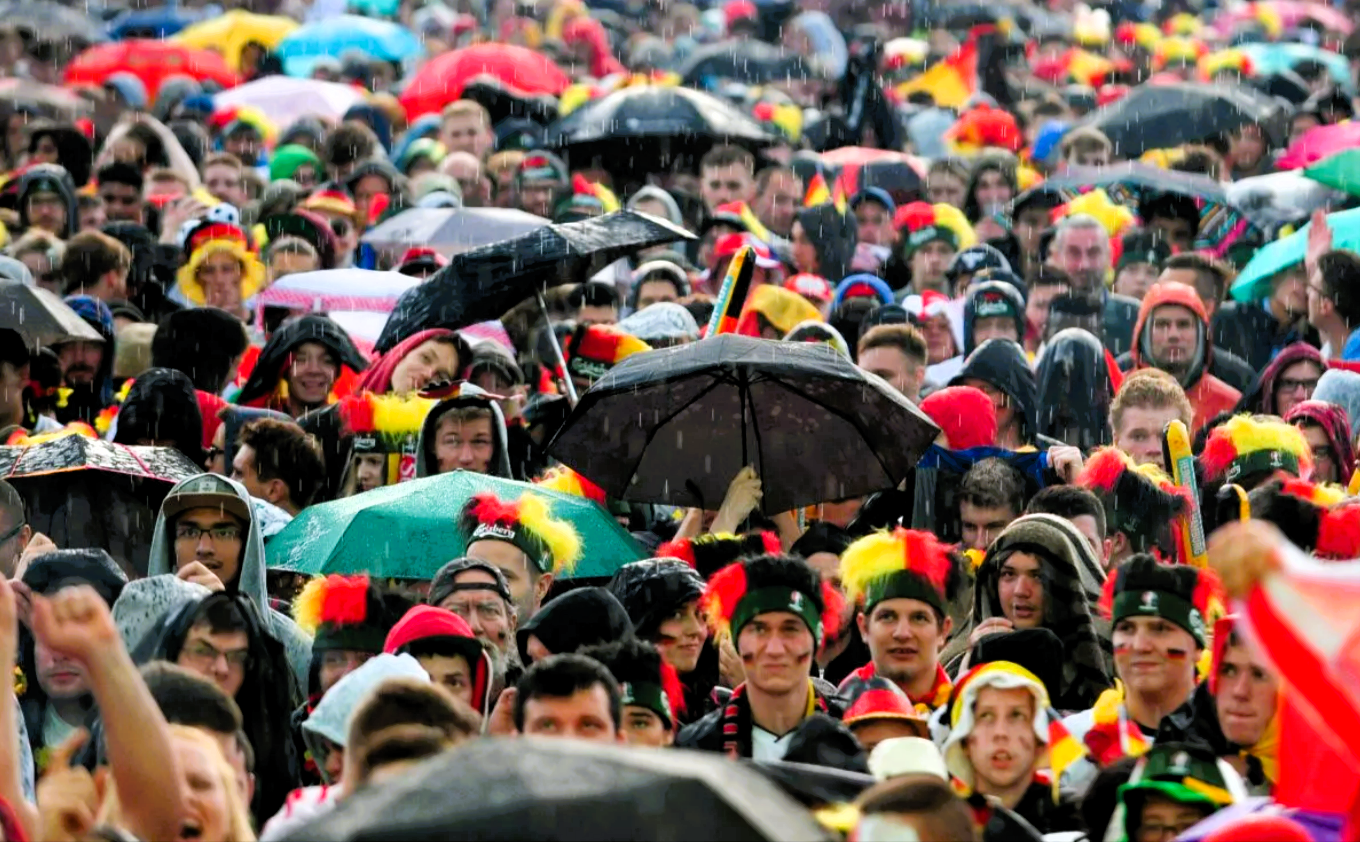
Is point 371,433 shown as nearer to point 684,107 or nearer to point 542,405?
point 542,405

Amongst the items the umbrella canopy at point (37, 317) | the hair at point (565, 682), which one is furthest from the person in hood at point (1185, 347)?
the hair at point (565, 682)

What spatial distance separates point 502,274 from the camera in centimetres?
1266

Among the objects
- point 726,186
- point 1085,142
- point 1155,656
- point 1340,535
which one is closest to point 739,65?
point 726,186

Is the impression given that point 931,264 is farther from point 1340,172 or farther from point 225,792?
point 225,792

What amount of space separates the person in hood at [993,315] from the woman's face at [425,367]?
251 centimetres

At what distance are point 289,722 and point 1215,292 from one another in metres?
7.11

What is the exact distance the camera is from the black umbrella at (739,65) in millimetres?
24688

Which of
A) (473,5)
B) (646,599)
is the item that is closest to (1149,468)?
(646,599)

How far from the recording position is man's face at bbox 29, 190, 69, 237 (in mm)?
16656

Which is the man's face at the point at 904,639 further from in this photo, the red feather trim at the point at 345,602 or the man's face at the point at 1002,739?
the red feather trim at the point at 345,602

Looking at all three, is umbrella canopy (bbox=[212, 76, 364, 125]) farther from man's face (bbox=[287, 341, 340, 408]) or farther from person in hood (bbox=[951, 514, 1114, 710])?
person in hood (bbox=[951, 514, 1114, 710])

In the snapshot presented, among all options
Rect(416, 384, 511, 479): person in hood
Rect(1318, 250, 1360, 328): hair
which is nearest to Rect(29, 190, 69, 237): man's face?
Rect(416, 384, 511, 479): person in hood

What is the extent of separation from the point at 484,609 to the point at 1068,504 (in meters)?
2.08

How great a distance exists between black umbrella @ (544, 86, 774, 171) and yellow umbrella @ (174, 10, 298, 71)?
591cm
